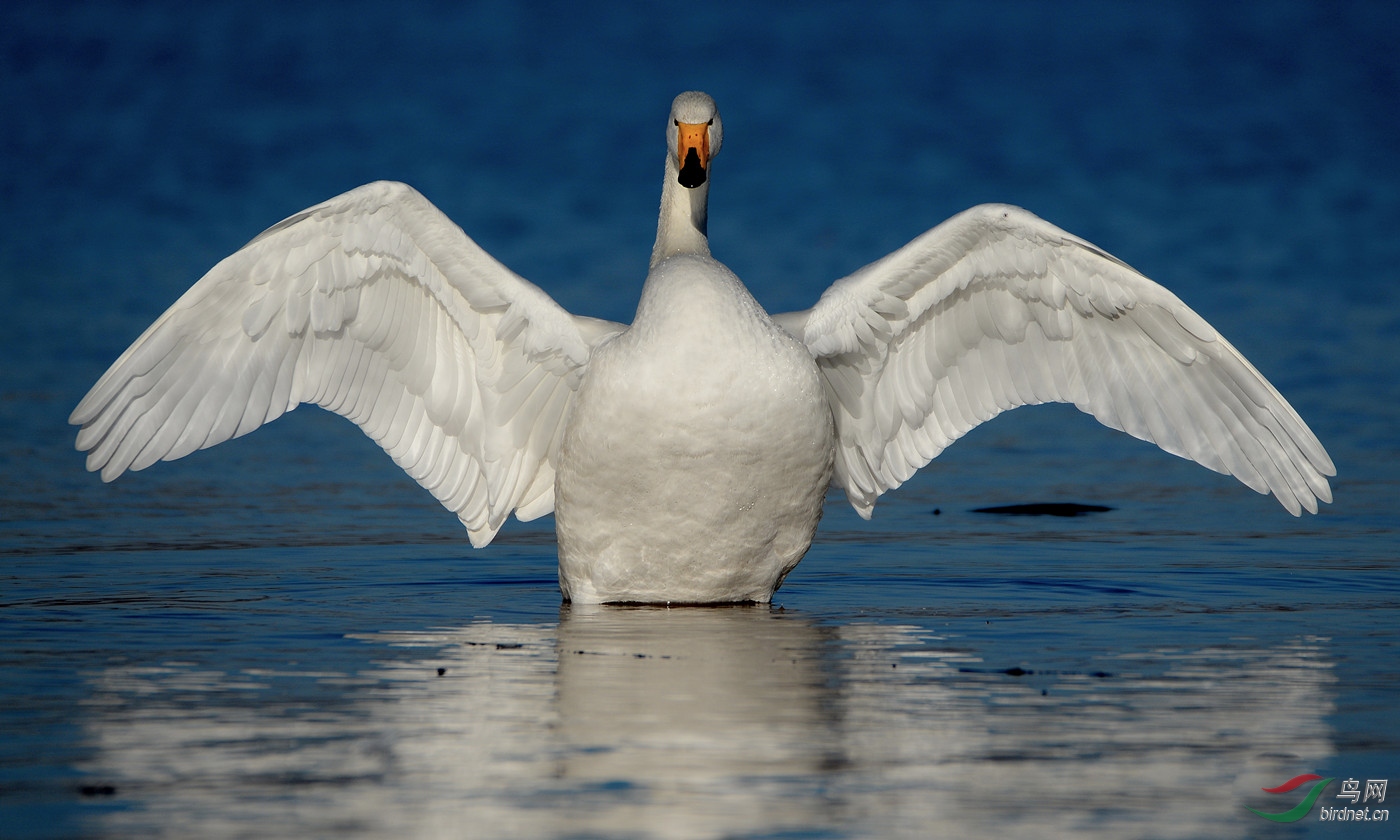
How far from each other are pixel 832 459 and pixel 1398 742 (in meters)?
4.37

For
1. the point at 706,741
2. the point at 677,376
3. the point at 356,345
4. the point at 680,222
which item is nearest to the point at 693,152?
the point at 680,222

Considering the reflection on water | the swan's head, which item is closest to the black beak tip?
the swan's head

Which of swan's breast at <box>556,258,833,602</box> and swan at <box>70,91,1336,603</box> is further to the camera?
swan at <box>70,91,1336,603</box>

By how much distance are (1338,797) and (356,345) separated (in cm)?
680

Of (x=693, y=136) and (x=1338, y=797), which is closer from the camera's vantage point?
(x=1338, y=797)

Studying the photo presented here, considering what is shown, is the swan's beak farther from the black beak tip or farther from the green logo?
the green logo

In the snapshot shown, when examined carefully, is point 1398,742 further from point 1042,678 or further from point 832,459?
point 832,459

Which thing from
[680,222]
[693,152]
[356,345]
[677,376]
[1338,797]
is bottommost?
[1338,797]

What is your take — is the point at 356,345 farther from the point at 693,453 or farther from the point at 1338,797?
the point at 1338,797

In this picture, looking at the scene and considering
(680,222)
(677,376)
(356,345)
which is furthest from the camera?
(680,222)

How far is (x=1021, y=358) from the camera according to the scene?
35.8 feet

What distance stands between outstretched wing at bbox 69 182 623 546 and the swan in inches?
0.6

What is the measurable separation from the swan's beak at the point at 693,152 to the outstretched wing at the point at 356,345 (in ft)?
3.26

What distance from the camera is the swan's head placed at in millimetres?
10273
